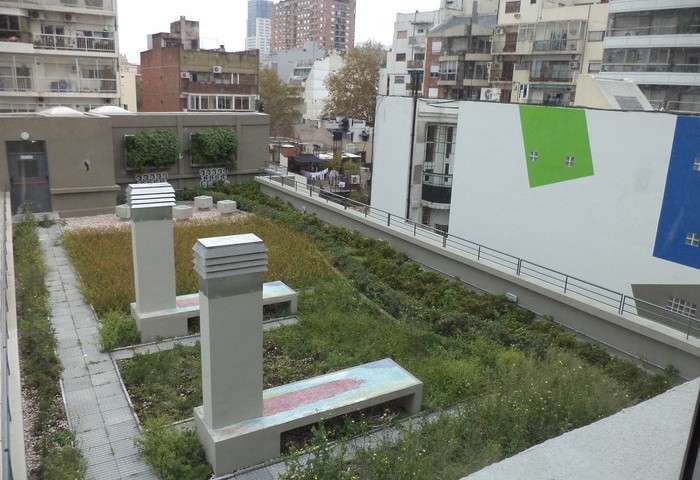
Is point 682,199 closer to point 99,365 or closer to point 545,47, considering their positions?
point 99,365

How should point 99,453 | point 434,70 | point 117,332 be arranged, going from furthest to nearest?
point 434,70
point 117,332
point 99,453

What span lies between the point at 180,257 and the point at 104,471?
361 inches

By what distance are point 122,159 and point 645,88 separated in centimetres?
2664

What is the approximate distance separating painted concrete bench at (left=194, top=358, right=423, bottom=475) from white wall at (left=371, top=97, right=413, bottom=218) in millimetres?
15080

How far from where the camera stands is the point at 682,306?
13781 millimetres

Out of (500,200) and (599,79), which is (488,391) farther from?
(599,79)

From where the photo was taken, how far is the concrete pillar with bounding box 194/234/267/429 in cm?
760

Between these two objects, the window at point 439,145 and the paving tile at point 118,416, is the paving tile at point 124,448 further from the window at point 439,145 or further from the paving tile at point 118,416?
the window at point 439,145

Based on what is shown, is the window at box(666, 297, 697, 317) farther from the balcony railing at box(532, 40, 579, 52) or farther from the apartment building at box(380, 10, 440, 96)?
the apartment building at box(380, 10, 440, 96)

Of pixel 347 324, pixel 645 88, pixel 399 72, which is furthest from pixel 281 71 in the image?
pixel 347 324

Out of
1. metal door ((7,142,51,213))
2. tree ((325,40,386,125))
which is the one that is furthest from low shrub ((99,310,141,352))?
tree ((325,40,386,125))

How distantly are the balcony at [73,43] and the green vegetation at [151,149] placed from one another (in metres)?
17.1

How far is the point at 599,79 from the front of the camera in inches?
693

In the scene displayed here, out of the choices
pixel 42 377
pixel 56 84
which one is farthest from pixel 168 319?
pixel 56 84
